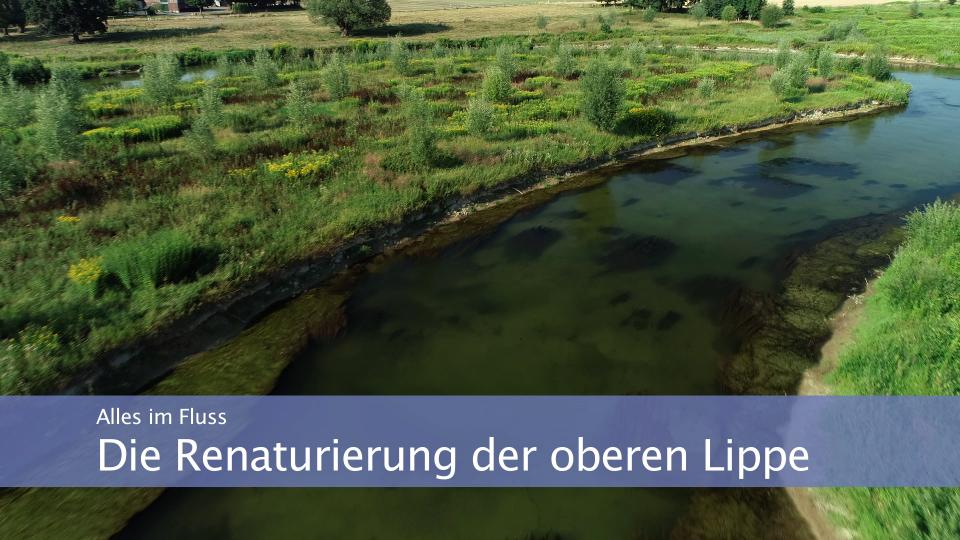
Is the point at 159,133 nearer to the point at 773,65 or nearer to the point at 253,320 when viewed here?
the point at 253,320

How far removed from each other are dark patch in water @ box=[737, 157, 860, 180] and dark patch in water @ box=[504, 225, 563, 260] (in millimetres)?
11982

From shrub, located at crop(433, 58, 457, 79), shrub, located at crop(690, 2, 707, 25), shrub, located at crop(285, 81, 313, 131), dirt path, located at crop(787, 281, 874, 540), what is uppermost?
shrub, located at crop(690, 2, 707, 25)

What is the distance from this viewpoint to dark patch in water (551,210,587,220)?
18312 millimetres

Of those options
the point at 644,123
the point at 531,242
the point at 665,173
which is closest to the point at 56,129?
the point at 531,242

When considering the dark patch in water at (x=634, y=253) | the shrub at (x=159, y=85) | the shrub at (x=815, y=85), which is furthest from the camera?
the shrub at (x=815, y=85)

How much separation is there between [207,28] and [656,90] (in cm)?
8676

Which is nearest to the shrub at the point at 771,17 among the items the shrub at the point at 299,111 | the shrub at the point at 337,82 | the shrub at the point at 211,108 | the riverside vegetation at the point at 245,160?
the riverside vegetation at the point at 245,160

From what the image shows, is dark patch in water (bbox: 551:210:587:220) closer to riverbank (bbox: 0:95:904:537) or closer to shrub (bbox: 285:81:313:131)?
riverbank (bbox: 0:95:904:537)

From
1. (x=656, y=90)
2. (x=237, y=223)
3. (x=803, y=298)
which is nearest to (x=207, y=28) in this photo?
(x=656, y=90)

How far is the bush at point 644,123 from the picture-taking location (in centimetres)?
2620

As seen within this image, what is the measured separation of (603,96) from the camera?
25.1 m

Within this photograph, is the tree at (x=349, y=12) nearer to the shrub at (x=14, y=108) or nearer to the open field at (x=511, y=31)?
the open field at (x=511, y=31)

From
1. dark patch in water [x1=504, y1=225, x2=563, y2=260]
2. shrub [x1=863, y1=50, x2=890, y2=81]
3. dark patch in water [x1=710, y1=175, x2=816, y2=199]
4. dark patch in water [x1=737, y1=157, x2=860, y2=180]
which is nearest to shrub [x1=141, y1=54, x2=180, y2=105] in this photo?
dark patch in water [x1=504, y1=225, x2=563, y2=260]

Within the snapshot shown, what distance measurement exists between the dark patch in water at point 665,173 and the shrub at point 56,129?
25219mm
